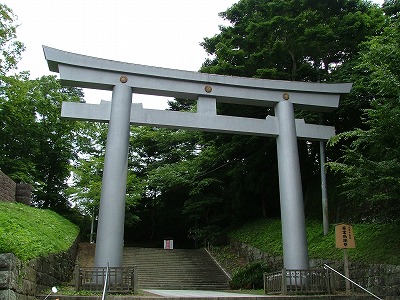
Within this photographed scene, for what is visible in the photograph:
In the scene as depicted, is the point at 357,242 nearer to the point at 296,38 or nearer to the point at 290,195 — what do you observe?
the point at 290,195

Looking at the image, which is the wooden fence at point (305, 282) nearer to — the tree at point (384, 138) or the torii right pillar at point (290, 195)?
the torii right pillar at point (290, 195)

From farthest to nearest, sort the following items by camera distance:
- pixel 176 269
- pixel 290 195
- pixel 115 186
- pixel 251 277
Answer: pixel 176 269 < pixel 251 277 < pixel 290 195 < pixel 115 186

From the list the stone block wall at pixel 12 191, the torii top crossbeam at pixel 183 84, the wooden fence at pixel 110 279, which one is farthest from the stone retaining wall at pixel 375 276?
the stone block wall at pixel 12 191

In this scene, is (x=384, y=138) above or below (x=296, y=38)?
below

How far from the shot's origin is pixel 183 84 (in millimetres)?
11672

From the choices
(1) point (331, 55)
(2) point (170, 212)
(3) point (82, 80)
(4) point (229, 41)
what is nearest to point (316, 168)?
(1) point (331, 55)

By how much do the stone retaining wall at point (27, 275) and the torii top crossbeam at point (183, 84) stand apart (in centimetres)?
493

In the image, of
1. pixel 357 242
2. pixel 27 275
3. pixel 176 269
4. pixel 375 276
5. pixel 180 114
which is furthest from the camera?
pixel 176 269

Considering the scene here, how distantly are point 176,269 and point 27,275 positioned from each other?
11.0m

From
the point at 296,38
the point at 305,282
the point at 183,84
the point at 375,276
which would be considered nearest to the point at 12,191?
the point at 183,84

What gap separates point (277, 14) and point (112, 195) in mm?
9960

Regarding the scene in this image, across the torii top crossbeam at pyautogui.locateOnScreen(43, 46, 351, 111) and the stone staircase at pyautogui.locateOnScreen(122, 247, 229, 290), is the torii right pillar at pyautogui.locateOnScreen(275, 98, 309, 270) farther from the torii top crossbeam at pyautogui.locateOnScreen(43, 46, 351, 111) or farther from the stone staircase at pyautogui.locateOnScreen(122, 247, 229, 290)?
the stone staircase at pyautogui.locateOnScreen(122, 247, 229, 290)

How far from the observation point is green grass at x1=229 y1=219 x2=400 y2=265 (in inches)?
415

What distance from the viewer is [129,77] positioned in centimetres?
1124
